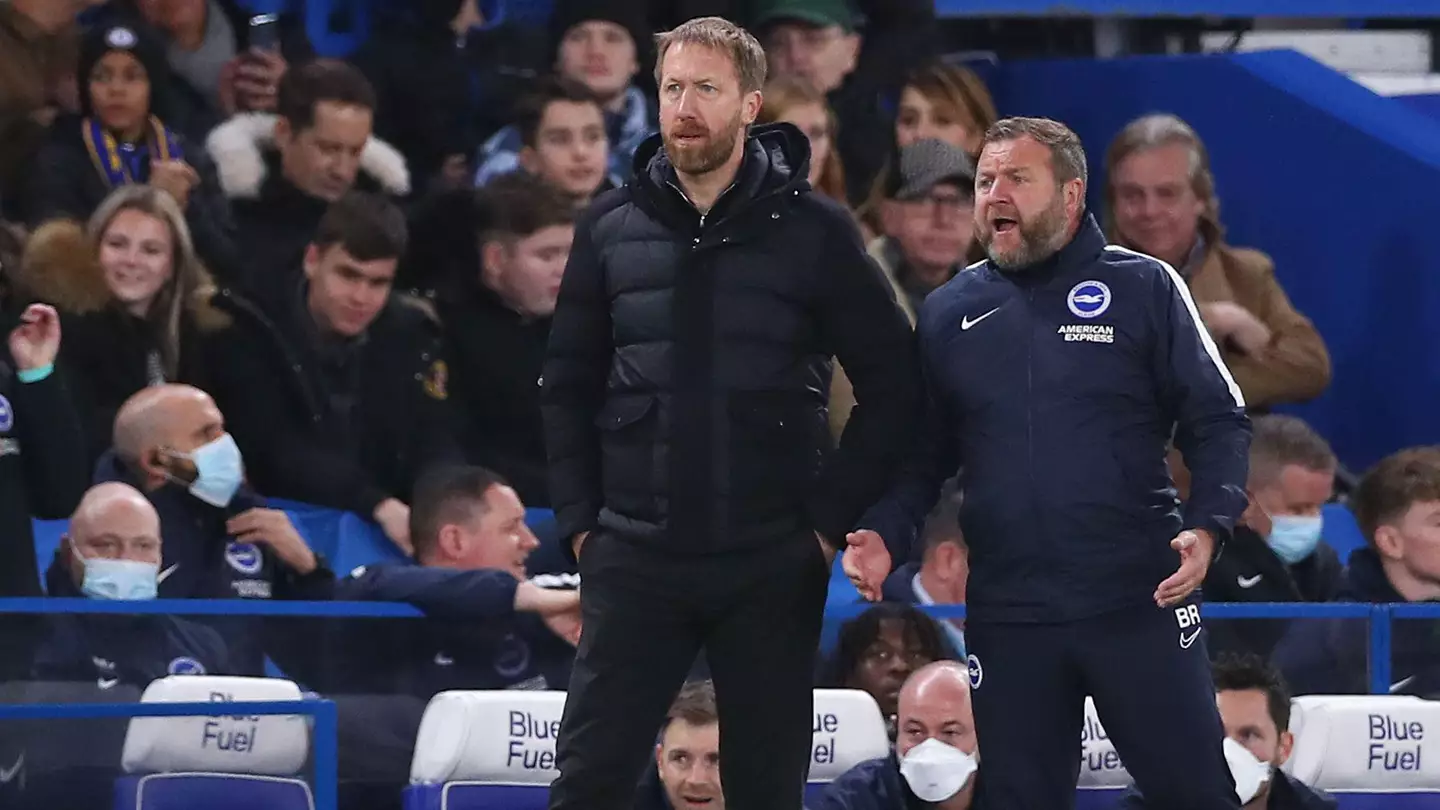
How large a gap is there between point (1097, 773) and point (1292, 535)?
6.19 feet

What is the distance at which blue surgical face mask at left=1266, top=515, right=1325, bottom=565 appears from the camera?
7652 millimetres

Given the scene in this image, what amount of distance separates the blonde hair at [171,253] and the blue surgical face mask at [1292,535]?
3079mm

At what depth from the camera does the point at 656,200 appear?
16.0 feet

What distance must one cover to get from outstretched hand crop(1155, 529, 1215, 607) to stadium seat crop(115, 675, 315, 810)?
176cm

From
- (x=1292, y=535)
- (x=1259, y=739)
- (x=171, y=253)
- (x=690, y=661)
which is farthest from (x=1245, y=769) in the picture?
(x=171, y=253)

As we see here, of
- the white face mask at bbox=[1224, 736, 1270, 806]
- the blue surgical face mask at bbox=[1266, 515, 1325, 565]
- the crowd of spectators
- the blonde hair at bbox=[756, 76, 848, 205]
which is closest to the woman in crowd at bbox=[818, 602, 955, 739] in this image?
the crowd of spectators

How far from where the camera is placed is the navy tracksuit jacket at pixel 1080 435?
4.87 m

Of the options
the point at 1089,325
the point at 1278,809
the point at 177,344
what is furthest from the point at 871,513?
the point at 177,344

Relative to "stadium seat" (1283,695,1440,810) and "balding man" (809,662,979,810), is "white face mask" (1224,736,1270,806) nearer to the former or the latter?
"stadium seat" (1283,695,1440,810)

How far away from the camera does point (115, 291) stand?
7.16m

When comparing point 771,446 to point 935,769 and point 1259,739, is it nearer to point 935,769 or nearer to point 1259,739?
point 935,769

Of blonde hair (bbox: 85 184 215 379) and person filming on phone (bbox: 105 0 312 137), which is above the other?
person filming on phone (bbox: 105 0 312 137)

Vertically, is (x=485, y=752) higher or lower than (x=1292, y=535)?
lower

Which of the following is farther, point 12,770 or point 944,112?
point 944,112
